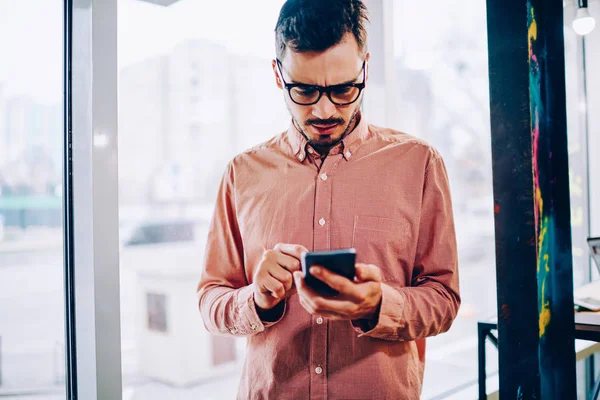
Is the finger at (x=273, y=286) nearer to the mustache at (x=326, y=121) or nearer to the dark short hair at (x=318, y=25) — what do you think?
the mustache at (x=326, y=121)

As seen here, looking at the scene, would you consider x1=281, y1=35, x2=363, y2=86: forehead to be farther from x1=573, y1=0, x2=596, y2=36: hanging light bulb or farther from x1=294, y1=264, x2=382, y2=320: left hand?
x1=573, y1=0, x2=596, y2=36: hanging light bulb

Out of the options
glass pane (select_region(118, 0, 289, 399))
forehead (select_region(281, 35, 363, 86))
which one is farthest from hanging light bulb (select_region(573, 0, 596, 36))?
forehead (select_region(281, 35, 363, 86))

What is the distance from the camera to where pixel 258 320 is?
106 centimetres

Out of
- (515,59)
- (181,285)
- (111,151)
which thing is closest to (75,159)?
(111,151)

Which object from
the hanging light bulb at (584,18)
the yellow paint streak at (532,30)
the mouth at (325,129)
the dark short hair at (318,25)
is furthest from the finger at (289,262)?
the hanging light bulb at (584,18)

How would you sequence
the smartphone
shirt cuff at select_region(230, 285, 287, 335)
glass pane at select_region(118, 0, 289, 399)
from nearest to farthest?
the smartphone < shirt cuff at select_region(230, 285, 287, 335) < glass pane at select_region(118, 0, 289, 399)

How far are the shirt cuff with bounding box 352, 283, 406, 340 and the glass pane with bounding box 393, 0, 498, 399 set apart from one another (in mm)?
1365

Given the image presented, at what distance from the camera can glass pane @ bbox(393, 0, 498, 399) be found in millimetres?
2549

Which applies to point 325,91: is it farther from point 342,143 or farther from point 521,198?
point 521,198

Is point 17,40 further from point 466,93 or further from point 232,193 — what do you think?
point 466,93

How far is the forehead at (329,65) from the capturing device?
43.7 inches

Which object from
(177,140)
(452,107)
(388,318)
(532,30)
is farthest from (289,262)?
(452,107)

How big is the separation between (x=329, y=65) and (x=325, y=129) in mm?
157

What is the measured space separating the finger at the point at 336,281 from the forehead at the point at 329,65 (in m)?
0.51
